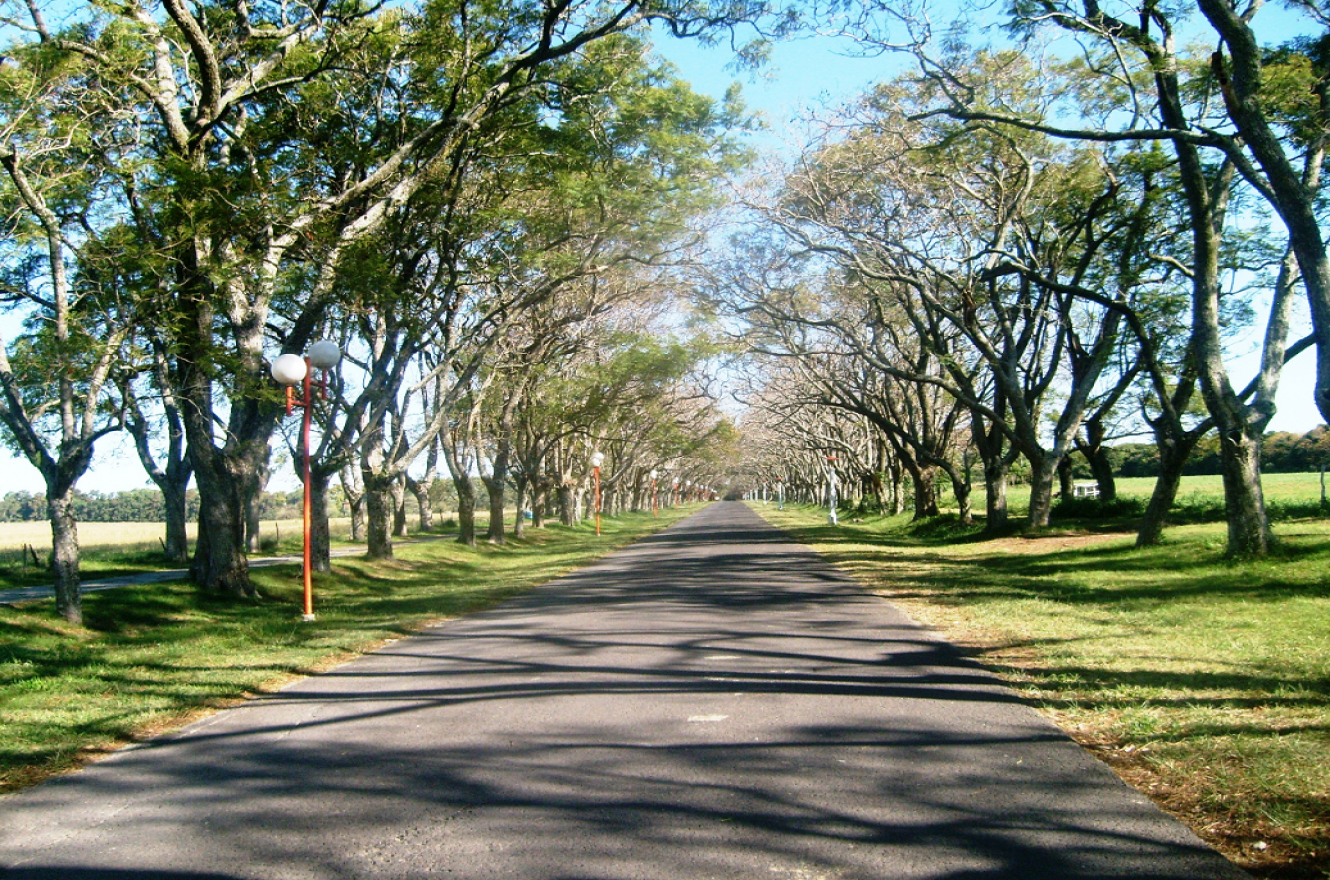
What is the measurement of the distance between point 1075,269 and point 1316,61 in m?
8.11

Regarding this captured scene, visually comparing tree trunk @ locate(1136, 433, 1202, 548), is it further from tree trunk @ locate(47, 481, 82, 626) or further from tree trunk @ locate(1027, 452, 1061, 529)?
tree trunk @ locate(47, 481, 82, 626)

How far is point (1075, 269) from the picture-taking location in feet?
74.3

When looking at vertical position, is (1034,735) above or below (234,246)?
below

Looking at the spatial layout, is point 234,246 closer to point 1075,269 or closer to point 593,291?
point 593,291

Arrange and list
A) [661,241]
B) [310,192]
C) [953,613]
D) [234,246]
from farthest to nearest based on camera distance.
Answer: [661,241] < [310,192] < [234,246] < [953,613]

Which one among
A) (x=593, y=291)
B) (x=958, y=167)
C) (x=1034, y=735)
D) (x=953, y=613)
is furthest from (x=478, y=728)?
(x=593, y=291)

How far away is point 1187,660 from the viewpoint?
25.8ft

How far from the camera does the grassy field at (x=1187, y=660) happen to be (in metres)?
4.55

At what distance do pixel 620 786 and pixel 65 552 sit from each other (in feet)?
31.7

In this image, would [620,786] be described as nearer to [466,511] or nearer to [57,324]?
[57,324]

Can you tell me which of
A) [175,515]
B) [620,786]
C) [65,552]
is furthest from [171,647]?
[175,515]

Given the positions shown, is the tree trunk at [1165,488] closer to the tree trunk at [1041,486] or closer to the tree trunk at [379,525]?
the tree trunk at [1041,486]

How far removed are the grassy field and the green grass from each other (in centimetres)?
602

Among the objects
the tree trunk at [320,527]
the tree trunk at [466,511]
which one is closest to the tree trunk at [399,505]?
the tree trunk at [466,511]
